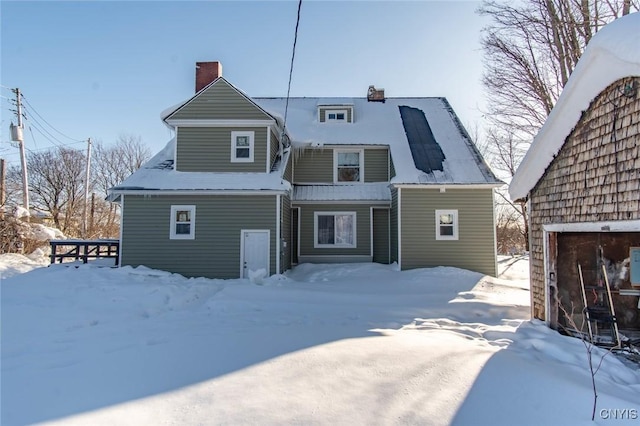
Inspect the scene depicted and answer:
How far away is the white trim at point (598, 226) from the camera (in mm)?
4965

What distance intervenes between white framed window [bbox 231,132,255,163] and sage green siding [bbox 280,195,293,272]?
2149 mm

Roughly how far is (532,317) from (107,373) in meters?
7.84

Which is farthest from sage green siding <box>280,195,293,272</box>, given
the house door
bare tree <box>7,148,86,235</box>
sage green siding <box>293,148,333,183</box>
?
bare tree <box>7,148,86,235</box>

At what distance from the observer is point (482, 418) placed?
3.37m

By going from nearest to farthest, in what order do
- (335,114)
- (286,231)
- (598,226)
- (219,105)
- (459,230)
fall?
1. (598,226)
2. (219,105)
3. (459,230)
4. (286,231)
5. (335,114)

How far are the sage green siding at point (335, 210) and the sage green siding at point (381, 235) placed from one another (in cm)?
33

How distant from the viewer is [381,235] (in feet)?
49.7

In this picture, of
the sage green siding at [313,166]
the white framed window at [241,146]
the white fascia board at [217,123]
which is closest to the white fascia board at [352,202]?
the sage green siding at [313,166]

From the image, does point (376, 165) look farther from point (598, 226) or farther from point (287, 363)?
point (287, 363)

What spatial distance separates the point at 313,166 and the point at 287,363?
12347 mm

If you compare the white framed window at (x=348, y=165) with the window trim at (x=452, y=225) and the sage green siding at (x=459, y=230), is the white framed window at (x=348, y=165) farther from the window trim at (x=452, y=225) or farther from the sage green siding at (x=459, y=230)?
the window trim at (x=452, y=225)

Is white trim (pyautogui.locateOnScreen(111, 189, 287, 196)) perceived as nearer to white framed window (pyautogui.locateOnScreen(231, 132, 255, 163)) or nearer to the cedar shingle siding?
white framed window (pyautogui.locateOnScreen(231, 132, 255, 163))

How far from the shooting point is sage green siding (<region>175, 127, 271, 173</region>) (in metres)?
13.2

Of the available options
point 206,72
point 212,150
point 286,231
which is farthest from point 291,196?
point 206,72
